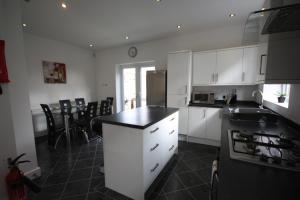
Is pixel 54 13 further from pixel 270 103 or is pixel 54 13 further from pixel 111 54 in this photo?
pixel 270 103

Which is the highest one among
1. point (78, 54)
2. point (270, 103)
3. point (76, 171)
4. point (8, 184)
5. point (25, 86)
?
point (78, 54)

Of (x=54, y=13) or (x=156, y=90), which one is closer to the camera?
(x=54, y=13)

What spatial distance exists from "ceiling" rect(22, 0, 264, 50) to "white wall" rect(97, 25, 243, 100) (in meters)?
0.23

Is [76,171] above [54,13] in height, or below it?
below

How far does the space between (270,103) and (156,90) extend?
7.90ft

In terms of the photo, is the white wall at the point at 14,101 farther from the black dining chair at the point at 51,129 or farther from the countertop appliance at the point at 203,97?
the countertop appliance at the point at 203,97

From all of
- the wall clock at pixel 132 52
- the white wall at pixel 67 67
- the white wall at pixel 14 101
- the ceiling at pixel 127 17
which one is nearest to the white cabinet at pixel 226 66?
the ceiling at pixel 127 17

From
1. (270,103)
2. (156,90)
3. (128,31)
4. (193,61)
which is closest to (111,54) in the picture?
(128,31)

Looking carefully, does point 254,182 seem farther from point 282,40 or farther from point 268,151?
point 282,40

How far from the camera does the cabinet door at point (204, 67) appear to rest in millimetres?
3286

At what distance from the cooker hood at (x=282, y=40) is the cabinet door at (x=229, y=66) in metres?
2.10

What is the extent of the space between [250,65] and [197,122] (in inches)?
65.5

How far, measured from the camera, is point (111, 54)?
16.7 feet

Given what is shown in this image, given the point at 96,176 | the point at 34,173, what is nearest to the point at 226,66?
the point at 96,176
